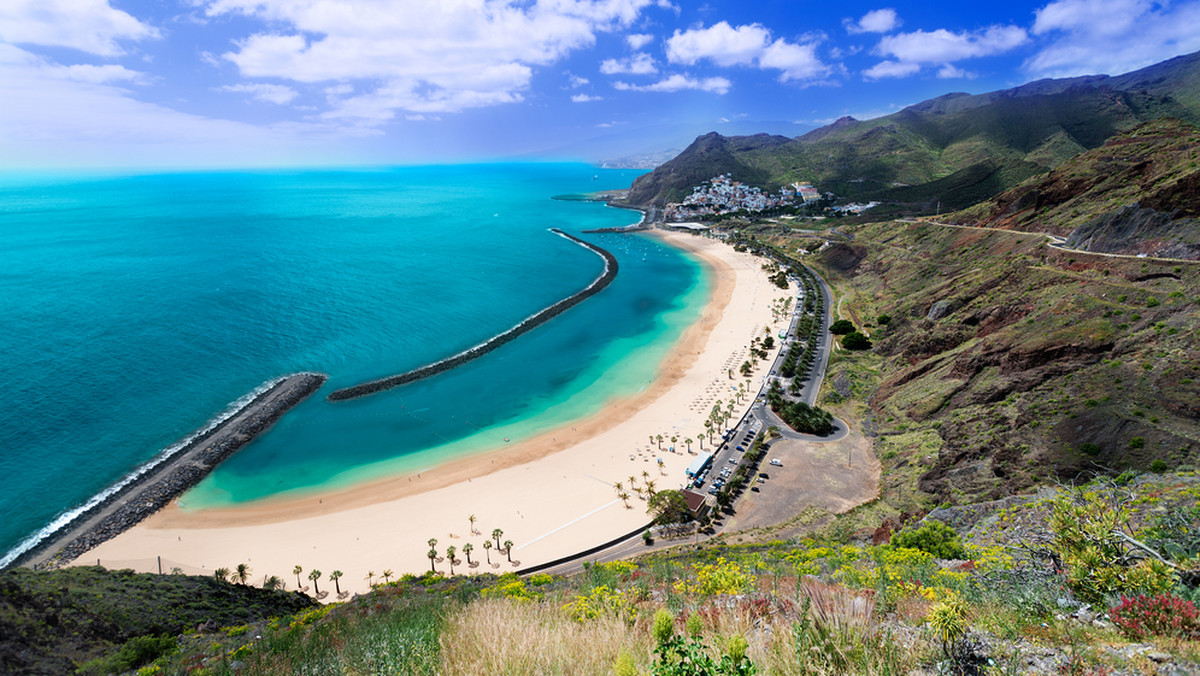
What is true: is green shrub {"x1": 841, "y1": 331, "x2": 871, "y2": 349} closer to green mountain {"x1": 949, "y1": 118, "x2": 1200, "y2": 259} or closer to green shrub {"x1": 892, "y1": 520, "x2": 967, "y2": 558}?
green mountain {"x1": 949, "y1": 118, "x2": 1200, "y2": 259}

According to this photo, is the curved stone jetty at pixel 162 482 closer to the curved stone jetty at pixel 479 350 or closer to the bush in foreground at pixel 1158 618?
the curved stone jetty at pixel 479 350

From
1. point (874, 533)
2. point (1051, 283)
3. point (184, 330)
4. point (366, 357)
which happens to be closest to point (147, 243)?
point (184, 330)

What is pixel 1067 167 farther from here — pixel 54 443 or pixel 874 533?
pixel 54 443

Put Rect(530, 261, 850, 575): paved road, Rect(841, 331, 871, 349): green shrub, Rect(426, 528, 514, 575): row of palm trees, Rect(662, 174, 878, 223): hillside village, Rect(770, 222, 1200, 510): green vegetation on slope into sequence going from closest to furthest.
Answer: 1. Rect(770, 222, 1200, 510): green vegetation on slope
2. Rect(426, 528, 514, 575): row of palm trees
3. Rect(530, 261, 850, 575): paved road
4. Rect(841, 331, 871, 349): green shrub
5. Rect(662, 174, 878, 223): hillside village

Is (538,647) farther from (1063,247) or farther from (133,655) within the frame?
(1063,247)

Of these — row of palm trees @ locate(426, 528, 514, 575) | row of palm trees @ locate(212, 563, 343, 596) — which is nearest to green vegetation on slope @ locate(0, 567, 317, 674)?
row of palm trees @ locate(212, 563, 343, 596)

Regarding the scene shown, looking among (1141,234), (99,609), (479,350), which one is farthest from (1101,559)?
(479,350)

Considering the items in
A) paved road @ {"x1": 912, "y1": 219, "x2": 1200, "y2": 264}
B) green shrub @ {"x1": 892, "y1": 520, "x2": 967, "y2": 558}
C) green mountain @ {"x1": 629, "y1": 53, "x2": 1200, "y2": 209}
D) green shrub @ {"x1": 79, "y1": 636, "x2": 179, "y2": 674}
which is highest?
green mountain @ {"x1": 629, "y1": 53, "x2": 1200, "y2": 209}
